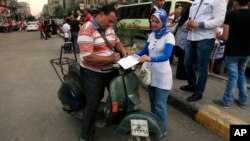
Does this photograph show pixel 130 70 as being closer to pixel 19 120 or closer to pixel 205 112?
pixel 205 112

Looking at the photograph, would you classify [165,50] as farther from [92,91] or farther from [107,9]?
[92,91]

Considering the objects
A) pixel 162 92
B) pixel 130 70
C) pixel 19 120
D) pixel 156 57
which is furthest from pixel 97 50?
pixel 19 120

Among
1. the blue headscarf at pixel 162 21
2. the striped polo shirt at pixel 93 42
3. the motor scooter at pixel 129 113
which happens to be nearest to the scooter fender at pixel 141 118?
the motor scooter at pixel 129 113

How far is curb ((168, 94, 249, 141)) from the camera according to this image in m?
3.79

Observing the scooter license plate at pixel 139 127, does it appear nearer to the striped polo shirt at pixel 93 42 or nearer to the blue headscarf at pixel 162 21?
the striped polo shirt at pixel 93 42

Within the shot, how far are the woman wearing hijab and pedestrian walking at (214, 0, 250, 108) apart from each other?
1253mm

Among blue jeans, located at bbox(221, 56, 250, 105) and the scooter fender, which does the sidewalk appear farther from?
the scooter fender

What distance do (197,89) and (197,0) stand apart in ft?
4.56

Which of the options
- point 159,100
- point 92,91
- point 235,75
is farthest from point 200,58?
point 92,91

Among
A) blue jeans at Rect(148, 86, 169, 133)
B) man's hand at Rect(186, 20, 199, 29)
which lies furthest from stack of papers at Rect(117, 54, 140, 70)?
man's hand at Rect(186, 20, 199, 29)

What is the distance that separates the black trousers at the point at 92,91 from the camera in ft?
10.9

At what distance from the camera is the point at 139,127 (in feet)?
9.64

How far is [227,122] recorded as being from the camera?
3812 millimetres

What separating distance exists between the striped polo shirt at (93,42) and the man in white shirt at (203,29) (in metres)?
1.48
